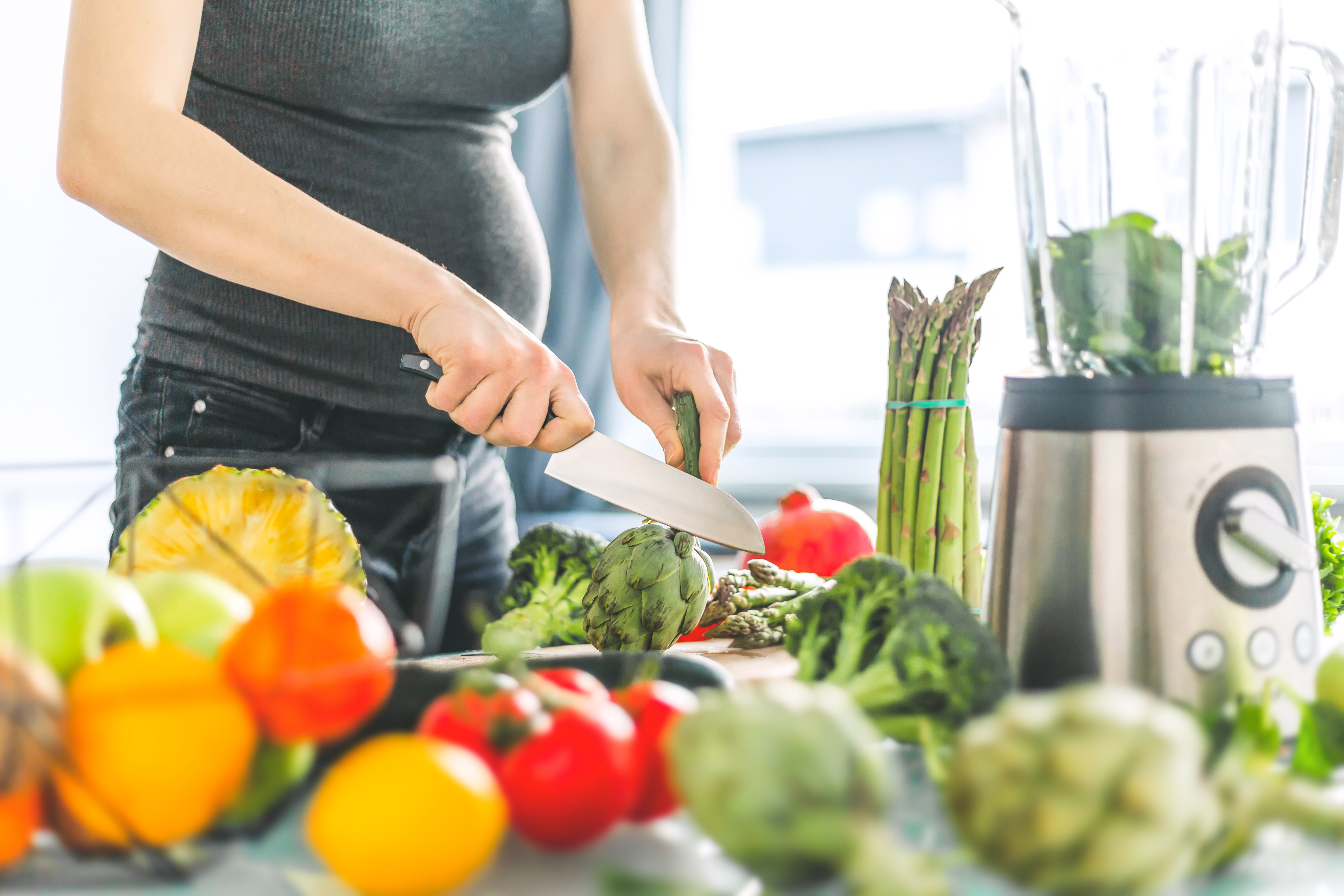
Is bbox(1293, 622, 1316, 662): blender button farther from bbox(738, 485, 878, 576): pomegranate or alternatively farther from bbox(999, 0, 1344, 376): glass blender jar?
bbox(738, 485, 878, 576): pomegranate

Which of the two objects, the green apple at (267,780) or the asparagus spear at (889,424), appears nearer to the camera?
the green apple at (267,780)

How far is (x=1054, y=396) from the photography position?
2.17 feet

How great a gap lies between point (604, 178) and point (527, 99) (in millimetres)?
144

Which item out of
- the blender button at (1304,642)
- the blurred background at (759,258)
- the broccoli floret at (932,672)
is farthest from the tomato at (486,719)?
the blurred background at (759,258)

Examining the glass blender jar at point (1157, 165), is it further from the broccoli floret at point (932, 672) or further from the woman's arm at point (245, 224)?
the woman's arm at point (245, 224)

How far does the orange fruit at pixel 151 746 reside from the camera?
386 millimetres

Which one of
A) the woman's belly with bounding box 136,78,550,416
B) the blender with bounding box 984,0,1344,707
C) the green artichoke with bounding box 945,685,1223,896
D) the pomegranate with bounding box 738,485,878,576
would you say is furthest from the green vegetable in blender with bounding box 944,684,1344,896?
the woman's belly with bounding box 136,78,550,416

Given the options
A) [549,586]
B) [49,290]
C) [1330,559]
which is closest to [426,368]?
[549,586]

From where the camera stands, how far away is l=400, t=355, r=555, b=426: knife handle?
875mm

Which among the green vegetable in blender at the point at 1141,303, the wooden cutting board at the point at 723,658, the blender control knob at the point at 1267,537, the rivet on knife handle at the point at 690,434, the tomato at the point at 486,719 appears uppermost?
the green vegetable in blender at the point at 1141,303

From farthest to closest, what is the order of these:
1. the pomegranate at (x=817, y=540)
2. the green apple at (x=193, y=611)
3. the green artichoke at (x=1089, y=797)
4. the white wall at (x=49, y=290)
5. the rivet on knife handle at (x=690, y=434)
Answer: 1. the white wall at (x=49, y=290)
2. the pomegranate at (x=817, y=540)
3. the rivet on knife handle at (x=690, y=434)
4. the green apple at (x=193, y=611)
5. the green artichoke at (x=1089, y=797)

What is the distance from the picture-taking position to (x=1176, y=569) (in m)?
0.62

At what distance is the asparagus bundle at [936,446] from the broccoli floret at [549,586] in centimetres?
33

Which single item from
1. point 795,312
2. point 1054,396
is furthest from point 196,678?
point 795,312
